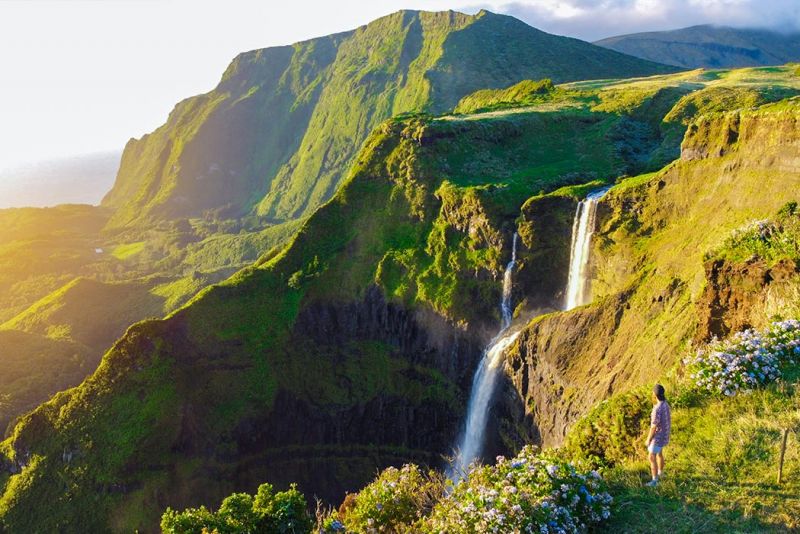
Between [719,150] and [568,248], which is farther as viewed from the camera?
[568,248]

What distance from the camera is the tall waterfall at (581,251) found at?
45188 mm

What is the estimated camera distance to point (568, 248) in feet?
158

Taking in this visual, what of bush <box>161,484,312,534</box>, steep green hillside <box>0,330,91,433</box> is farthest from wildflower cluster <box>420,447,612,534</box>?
steep green hillside <box>0,330,91,433</box>

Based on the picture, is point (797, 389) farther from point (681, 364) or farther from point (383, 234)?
point (383, 234)

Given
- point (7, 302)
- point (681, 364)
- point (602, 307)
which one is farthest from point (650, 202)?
point (7, 302)

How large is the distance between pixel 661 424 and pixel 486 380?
1400 inches

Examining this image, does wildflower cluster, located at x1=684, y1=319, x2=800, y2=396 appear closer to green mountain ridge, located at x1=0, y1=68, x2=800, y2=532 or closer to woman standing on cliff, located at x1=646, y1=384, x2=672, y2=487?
woman standing on cliff, located at x1=646, y1=384, x2=672, y2=487

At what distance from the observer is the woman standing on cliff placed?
524 inches

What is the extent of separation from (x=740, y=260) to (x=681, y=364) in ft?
27.4

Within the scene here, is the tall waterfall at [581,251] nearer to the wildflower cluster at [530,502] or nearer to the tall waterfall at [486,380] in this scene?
the tall waterfall at [486,380]

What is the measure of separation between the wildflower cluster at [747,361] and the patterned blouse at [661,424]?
9.80 feet

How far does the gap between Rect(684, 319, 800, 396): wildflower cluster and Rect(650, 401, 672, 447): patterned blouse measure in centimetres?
299

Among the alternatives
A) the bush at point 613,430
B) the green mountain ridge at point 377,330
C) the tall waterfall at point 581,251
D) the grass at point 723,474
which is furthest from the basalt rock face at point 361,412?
the grass at point 723,474

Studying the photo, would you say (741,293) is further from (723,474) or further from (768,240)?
(723,474)
